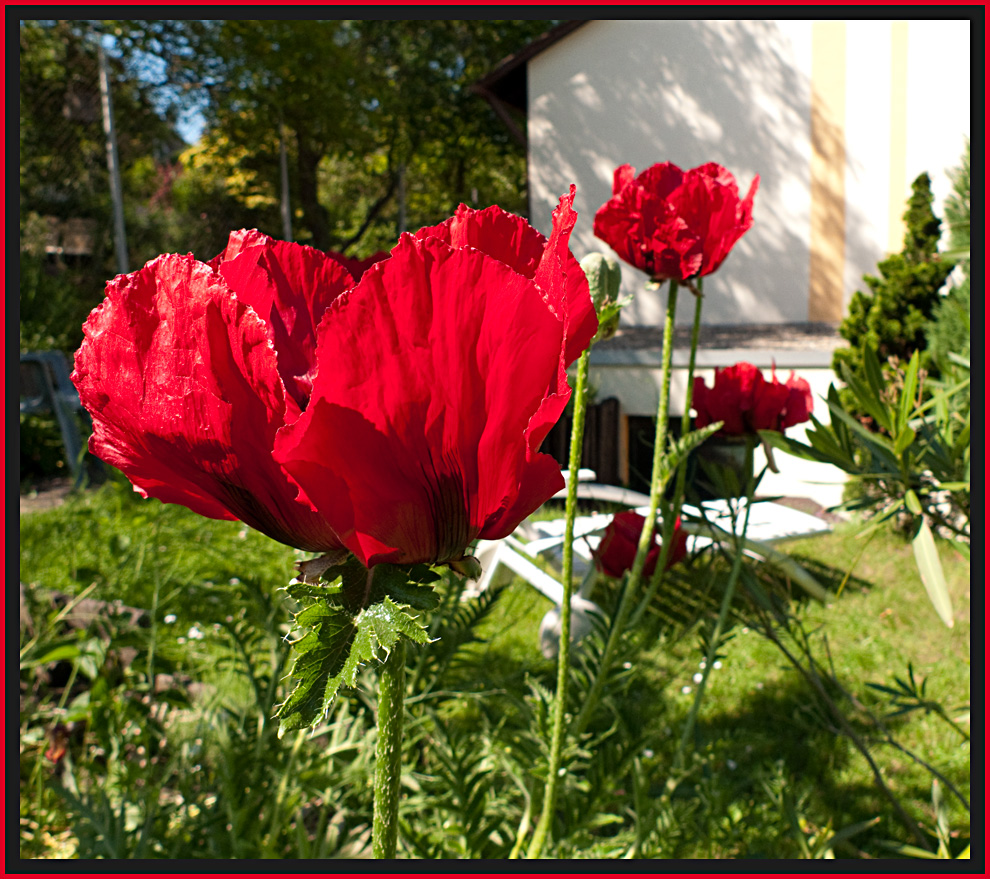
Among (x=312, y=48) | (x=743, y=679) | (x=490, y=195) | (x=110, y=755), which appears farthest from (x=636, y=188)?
(x=490, y=195)

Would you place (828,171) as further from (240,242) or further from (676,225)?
(240,242)

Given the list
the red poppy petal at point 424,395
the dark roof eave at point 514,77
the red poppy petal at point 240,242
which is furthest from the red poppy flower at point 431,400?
the dark roof eave at point 514,77

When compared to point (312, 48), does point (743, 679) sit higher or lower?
lower

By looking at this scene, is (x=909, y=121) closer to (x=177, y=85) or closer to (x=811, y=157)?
(x=811, y=157)

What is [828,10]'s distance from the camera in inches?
34.0

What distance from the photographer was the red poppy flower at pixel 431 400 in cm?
36

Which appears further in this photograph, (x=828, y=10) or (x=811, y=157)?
(x=811, y=157)

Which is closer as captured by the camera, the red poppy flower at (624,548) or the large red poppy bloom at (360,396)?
the large red poppy bloom at (360,396)

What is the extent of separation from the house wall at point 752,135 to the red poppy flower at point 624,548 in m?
8.94

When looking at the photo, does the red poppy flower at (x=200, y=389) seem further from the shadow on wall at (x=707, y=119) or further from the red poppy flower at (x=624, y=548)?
the shadow on wall at (x=707, y=119)

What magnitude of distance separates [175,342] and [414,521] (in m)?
0.16

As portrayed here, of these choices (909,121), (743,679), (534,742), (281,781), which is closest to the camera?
(534,742)

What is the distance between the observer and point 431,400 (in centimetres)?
38

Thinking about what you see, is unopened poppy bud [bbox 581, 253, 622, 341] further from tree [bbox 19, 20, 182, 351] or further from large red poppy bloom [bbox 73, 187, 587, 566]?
tree [bbox 19, 20, 182, 351]
